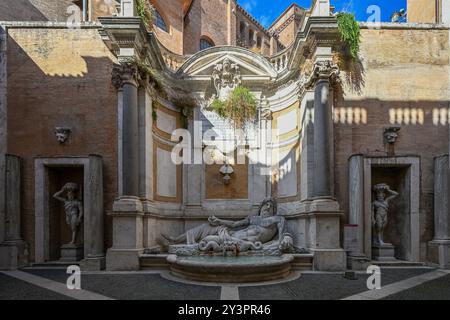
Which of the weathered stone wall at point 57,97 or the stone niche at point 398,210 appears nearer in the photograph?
the stone niche at point 398,210

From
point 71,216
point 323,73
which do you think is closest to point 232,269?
point 71,216

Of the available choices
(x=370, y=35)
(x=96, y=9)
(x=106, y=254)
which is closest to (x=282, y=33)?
(x=96, y=9)

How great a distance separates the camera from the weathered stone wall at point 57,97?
30.4 ft

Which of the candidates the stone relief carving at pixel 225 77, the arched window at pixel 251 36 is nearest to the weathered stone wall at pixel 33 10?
the stone relief carving at pixel 225 77

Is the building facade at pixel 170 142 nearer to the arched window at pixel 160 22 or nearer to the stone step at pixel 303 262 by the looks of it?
the stone step at pixel 303 262

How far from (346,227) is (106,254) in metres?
6.46

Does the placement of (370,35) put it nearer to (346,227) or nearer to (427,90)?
(427,90)

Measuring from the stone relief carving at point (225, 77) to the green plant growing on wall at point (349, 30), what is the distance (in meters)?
3.63

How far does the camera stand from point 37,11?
14.3m

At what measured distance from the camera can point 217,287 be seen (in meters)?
6.55

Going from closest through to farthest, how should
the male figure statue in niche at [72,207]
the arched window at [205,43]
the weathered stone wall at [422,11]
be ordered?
the male figure statue in niche at [72,207], the weathered stone wall at [422,11], the arched window at [205,43]

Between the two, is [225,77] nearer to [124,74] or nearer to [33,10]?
[124,74]

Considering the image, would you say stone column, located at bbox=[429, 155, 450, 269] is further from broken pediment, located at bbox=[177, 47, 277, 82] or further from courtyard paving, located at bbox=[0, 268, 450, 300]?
broken pediment, located at bbox=[177, 47, 277, 82]

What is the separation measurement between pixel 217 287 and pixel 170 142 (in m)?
5.61
